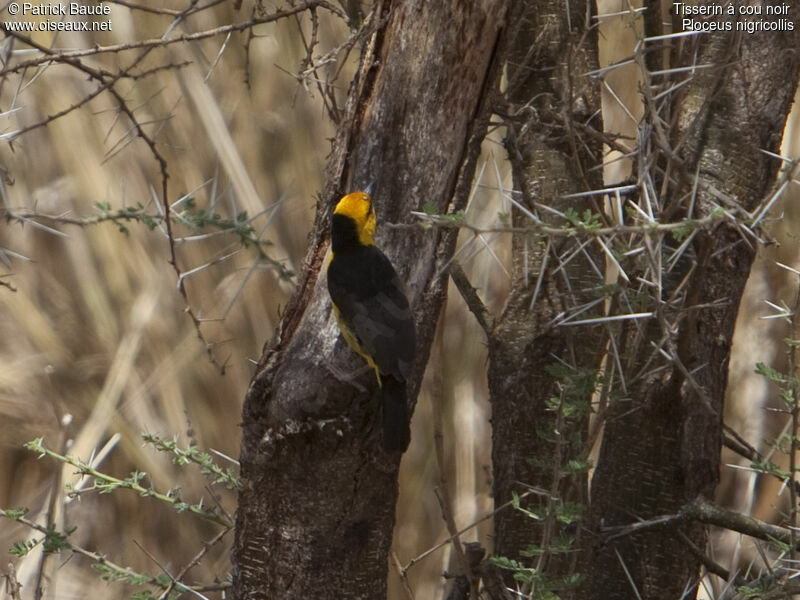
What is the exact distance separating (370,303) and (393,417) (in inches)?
10.2

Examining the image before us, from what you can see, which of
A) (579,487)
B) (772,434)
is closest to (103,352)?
(579,487)

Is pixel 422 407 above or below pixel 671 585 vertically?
above

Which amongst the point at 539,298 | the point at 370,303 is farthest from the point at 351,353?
the point at 539,298

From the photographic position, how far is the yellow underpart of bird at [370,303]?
6.78 feet

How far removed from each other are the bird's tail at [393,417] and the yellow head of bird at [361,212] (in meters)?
0.33

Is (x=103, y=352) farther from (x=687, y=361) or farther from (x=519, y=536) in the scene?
(x=687, y=361)

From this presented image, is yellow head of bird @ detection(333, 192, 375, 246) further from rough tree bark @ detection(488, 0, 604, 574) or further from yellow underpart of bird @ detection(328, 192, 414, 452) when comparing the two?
rough tree bark @ detection(488, 0, 604, 574)

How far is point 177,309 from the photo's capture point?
11.9 feet

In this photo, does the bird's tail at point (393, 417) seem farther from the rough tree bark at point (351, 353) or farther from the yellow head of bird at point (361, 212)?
the yellow head of bird at point (361, 212)

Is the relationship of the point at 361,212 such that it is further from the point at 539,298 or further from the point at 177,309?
the point at 177,309

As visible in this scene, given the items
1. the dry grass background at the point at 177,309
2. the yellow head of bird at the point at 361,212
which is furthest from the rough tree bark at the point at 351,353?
the dry grass background at the point at 177,309

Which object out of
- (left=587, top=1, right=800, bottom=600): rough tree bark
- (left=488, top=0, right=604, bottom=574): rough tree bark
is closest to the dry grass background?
(left=488, top=0, right=604, bottom=574): rough tree bark

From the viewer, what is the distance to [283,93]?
3586mm

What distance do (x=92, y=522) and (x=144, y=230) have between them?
117cm
